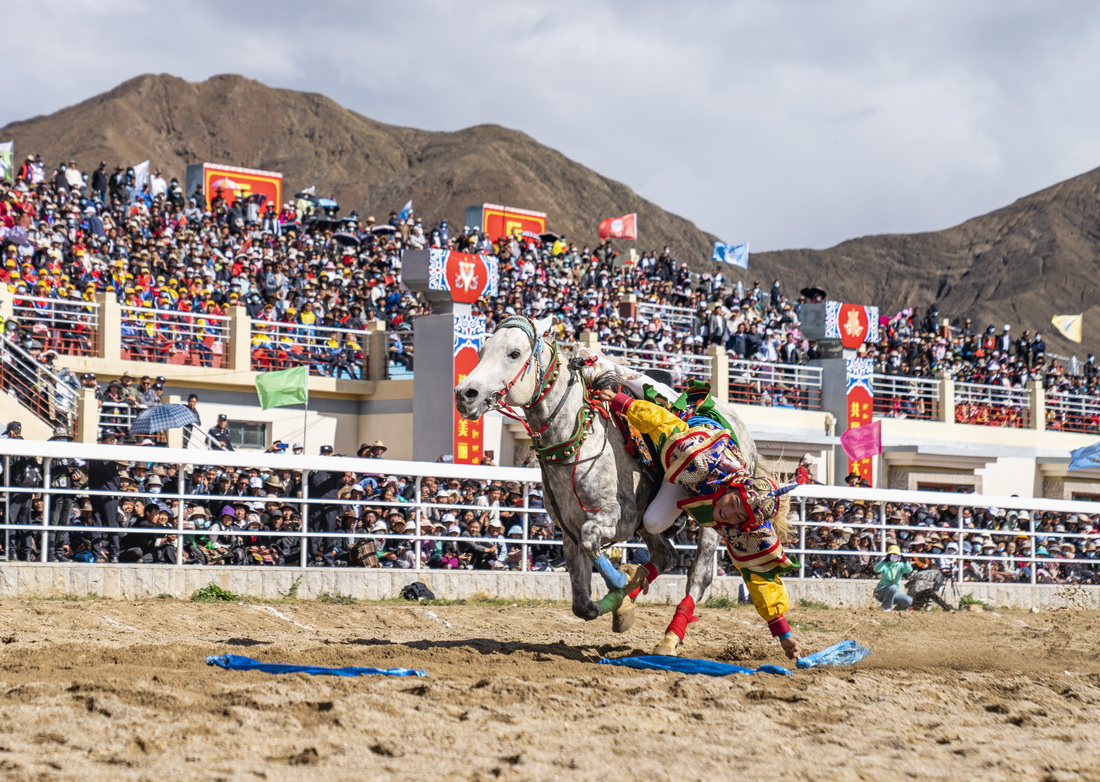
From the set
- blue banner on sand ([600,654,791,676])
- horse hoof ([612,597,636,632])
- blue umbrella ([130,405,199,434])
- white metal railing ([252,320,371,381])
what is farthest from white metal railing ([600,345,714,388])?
blue banner on sand ([600,654,791,676])

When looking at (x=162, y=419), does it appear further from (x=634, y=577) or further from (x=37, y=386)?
(x=634, y=577)

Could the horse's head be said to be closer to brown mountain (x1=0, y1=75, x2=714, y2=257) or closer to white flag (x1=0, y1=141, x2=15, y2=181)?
white flag (x1=0, y1=141, x2=15, y2=181)

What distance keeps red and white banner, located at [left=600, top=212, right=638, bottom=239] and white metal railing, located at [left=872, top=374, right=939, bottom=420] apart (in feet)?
50.9

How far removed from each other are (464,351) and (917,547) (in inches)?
339

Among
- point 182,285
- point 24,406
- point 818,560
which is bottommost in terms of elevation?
point 818,560

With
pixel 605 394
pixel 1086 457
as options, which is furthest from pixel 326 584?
pixel 1086 457

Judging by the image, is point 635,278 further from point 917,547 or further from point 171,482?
point 171,482

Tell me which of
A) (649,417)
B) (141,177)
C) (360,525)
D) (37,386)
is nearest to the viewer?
(649,417)

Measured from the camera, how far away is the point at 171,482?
13.8 meters

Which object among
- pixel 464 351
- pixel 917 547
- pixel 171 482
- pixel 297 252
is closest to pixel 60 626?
pixel 171 482

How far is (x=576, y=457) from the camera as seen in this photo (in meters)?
8.92

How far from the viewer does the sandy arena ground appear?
5.46 meters

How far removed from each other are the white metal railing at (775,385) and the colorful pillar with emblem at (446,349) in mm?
8598

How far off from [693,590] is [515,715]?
3255 millimetres
